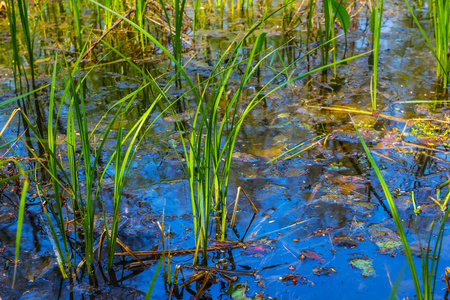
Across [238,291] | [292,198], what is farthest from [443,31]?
[238,291]

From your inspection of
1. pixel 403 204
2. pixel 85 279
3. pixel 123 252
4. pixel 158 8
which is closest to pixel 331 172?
pixel 403 204

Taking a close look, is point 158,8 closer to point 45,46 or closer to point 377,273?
point 45,46

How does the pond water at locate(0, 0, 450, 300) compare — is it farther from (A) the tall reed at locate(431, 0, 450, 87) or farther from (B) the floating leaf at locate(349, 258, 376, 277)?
(A) the tall reed at locate(431, 0, 450, 87)

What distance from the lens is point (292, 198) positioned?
5.78 feet

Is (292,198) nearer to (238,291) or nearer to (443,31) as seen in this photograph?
(238,291)

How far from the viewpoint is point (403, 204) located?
Result: 5.47ft

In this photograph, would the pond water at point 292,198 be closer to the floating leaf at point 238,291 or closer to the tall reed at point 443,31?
the floating leaf at point 238,291

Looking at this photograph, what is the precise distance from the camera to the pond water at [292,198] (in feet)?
4.41

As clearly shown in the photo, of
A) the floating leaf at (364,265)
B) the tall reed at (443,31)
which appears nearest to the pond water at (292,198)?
the floating leaf at (364,265)

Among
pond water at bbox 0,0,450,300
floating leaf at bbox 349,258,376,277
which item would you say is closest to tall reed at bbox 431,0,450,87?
pond water at bbox 0,0,450,300

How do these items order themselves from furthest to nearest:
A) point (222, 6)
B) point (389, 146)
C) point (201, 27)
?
point (222, 6) < point (201, 27) < point (389, 146)

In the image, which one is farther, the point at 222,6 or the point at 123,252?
the point at 222,6

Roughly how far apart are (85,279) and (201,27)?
342 cm

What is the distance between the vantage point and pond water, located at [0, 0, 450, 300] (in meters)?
1.34
